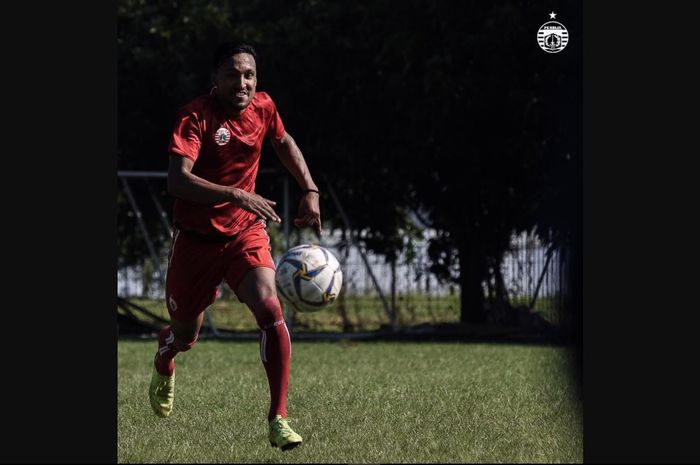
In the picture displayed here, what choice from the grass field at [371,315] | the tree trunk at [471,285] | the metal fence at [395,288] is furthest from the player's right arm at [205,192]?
the tree trunk at [471,285]

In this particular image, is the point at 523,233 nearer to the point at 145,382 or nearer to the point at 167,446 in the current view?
the point at 145,382

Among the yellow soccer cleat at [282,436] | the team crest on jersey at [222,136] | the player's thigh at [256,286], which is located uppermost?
the team crest on jersey at [222,136]

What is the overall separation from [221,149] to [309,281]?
4.25ft

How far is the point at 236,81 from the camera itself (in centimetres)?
642

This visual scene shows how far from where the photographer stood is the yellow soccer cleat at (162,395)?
7371 mm

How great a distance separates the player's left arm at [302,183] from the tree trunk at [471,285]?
9907 mm

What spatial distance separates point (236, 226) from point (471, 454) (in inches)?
80.0

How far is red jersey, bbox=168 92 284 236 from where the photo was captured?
6.38 m

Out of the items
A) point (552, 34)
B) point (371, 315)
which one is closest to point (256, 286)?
point (552, 34)

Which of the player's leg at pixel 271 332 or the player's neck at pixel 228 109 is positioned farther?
the player's neck at pixel 228 109

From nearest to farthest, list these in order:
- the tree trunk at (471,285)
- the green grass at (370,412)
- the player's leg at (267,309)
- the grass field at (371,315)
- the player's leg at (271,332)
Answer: the green grass at (370,412) < the player's leg at (267,309) < the player's leg at (271,332) < the tree trunk at (471,285) < the grass field at (371,315)

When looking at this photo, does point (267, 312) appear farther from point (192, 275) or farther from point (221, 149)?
point (221, 149)

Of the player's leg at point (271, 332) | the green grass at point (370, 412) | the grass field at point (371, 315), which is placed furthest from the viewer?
the grass field at point (371, 315)

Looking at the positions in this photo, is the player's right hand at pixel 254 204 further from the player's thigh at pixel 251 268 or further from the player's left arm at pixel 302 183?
the player's left arm at pixel 302 183
